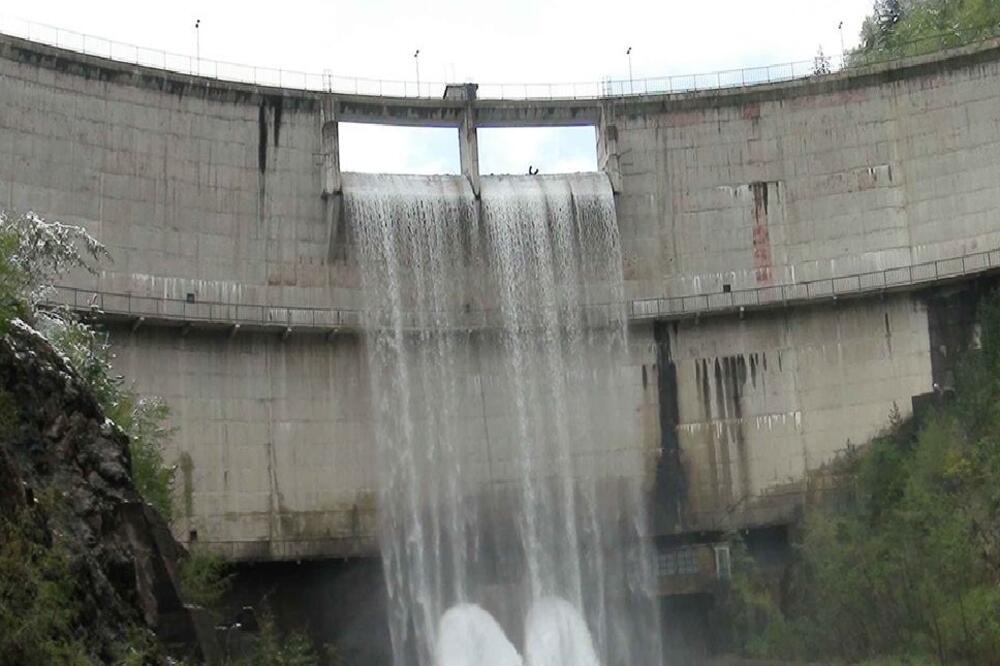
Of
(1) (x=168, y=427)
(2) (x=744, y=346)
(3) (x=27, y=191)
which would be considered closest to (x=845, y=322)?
(2) (x=744, y=346)

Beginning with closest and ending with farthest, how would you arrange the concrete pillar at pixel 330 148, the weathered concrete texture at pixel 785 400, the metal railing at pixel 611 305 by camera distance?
the metal railing at pixel 611 305 < the concrete pillar at pixel 330 148 < the weathered concrete texture at pixel 785 400

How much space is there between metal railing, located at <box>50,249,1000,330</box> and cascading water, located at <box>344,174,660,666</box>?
0.76 feet

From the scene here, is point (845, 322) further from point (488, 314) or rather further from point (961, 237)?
point (488, 314)

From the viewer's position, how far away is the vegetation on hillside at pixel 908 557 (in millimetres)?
37781

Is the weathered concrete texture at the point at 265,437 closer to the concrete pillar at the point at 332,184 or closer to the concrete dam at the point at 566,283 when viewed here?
the concrete dam at the point at 566,283

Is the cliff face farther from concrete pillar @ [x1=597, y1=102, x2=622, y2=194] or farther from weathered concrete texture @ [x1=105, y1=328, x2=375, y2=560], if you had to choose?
concrete pillar @ [x1=597, y1=102, x2=622, y2=194]

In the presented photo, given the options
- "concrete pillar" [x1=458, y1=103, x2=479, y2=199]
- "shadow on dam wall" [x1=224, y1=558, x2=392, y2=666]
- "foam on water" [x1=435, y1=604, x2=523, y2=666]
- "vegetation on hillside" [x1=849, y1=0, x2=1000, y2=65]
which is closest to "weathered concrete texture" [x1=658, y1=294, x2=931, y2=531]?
"foam on water" [x1=435, y1=604, x2=523, y2=666]

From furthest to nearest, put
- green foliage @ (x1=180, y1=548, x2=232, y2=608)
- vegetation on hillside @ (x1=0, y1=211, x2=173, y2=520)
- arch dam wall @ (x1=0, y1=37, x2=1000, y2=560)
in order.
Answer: arch dam wall @ (x1=0, y1=37, x2=1000, y2=560) < green foliage @ (x1=180, y1=548, x2=232, y2=608) < vegetation on hillside @ (x1=0, y1=211, x2=173, y2=520)

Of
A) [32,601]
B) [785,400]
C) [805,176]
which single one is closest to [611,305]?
[785,400]

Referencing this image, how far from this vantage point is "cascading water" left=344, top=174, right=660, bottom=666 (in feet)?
143

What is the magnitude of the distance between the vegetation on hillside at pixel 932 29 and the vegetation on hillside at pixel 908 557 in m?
11.2

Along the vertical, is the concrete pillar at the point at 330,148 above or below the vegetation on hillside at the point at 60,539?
above

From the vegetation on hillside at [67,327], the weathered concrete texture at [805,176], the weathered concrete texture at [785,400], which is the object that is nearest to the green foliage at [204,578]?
the vegetation on hillside at [67,327]

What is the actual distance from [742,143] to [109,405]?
2352cm
